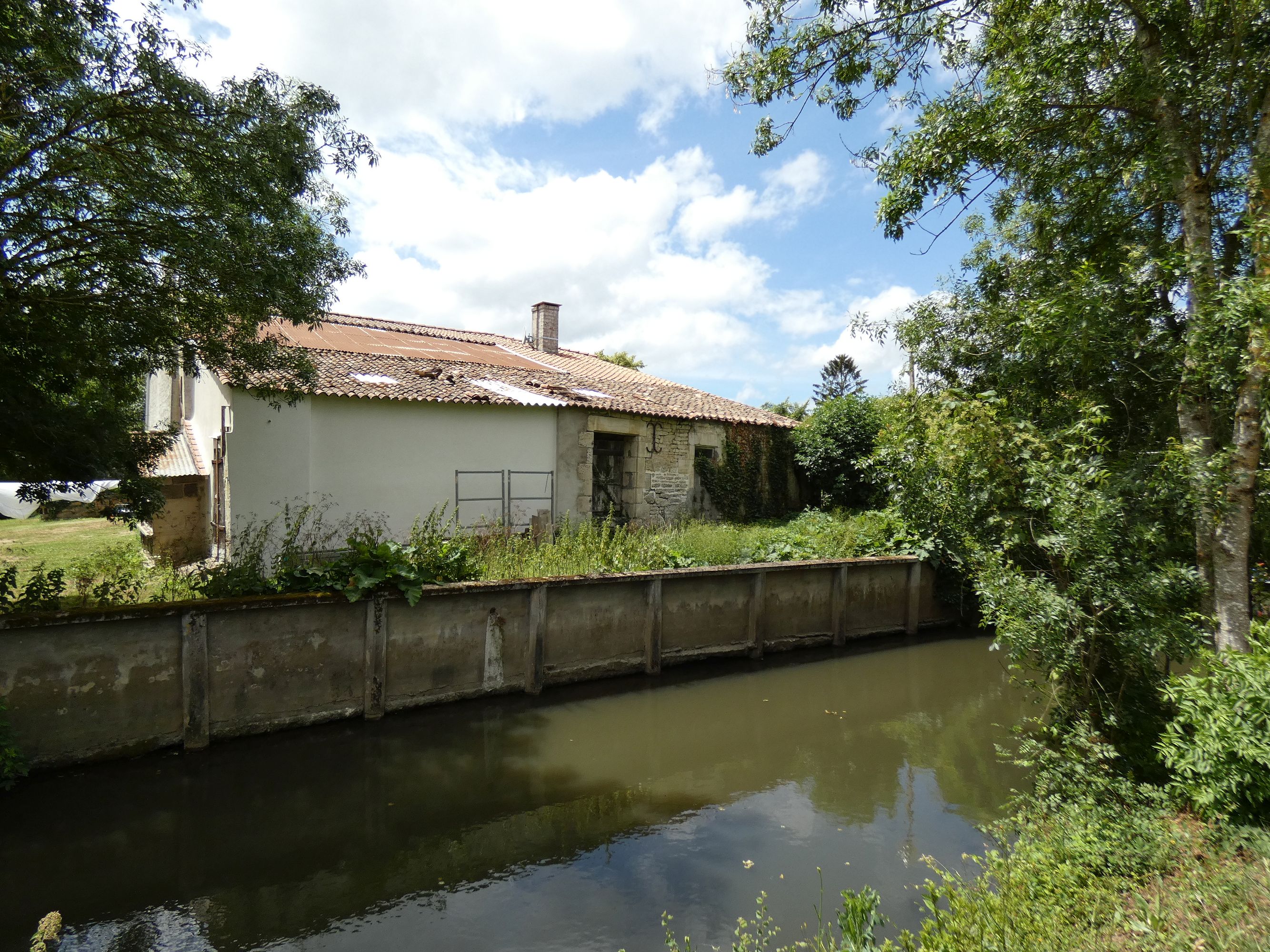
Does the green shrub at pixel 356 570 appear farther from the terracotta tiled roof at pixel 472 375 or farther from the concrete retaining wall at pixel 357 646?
the terracotta tiled roof at pixel 472 375

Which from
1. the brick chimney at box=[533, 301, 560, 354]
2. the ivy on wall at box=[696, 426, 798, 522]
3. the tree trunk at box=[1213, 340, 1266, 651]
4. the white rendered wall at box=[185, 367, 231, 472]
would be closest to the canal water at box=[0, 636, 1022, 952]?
the tree trunk at box=[1213, 340, 1266, 651]

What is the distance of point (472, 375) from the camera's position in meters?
14.9

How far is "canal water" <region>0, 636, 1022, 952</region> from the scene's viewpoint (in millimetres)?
4523

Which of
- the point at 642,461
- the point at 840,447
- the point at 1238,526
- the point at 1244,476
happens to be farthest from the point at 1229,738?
the point at 840,447

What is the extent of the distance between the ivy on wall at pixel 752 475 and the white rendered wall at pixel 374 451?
13.8 feet

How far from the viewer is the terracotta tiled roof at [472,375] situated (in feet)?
41.4

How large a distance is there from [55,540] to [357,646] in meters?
14.6

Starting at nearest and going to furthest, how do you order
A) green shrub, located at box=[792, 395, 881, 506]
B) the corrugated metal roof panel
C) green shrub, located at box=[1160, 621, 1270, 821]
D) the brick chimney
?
1. green shrub, located at box=[1160, 621, 1270, 821]
2. the corrugated metal roof panel
3. green shrub, located at box=[792, 395, 881, 506]
4. the brick chimney

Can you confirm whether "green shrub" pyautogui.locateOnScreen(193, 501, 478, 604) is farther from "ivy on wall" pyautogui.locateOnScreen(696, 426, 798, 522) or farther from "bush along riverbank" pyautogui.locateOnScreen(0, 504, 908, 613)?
"ivy on wall" pyautogui.locateOnScreen(696, 426, 798, 522)

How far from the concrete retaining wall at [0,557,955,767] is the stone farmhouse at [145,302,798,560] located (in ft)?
7.04

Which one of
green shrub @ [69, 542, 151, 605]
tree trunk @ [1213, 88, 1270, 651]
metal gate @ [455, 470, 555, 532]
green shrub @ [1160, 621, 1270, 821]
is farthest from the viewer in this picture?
metal gate @ [455, 470, 555, 532]

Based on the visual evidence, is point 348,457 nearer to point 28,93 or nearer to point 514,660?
point 514,660

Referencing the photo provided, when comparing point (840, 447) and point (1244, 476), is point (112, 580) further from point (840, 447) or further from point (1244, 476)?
point (840, 447)

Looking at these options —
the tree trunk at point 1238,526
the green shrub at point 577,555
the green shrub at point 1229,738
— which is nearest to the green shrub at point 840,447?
the green shrub at point 577,555
